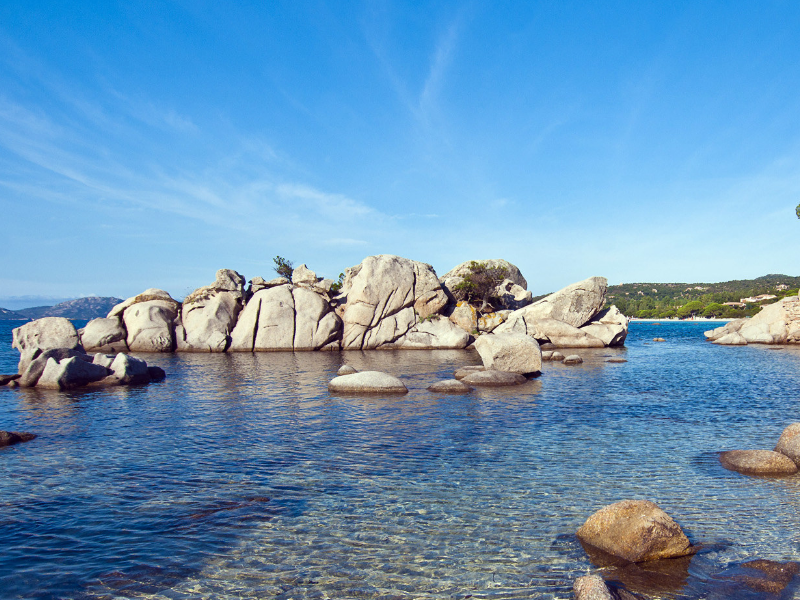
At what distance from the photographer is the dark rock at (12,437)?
1570 centimetres

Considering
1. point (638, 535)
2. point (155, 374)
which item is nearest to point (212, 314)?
point (155, 374)

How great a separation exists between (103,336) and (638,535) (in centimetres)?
5704

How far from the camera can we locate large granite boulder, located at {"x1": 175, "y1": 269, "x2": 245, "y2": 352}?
53.8 meters

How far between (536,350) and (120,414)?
2320 cm

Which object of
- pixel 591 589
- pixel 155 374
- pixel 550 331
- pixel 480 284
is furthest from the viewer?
pixel 480 284

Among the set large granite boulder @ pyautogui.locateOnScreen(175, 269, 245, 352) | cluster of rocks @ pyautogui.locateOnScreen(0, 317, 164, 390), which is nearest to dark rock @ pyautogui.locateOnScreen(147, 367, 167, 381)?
cluster of rocks @ pyautogui.locateOnScreen(0, 317, 164, 390)

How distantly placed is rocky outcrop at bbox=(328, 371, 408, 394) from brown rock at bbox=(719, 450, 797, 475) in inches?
598

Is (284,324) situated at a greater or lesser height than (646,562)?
greater

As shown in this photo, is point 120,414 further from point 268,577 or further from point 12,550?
point 268,577

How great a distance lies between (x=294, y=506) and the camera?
34.2 ft

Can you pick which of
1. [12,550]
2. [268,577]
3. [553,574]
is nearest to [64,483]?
[12,550]

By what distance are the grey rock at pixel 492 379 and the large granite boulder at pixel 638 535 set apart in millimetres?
18868

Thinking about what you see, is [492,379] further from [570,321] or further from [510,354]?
[570,321]

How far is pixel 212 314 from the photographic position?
180 ft
